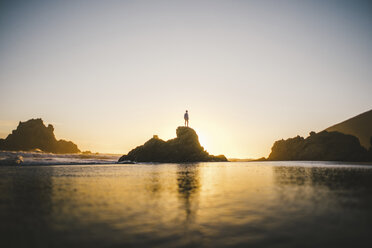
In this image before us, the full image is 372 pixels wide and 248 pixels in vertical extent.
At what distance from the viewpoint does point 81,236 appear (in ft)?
20.6

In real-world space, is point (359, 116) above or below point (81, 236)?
above

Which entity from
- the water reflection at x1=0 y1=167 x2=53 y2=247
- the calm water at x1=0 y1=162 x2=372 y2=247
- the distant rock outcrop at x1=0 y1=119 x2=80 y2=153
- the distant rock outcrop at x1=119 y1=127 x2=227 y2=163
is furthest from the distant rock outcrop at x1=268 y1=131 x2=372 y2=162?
the distant rock outcrop at x1=0 y1=119 x2=80 y2=153

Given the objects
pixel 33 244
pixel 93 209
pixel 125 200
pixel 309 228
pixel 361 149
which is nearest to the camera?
pixel 33 244

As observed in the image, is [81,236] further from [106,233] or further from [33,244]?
[33,244]

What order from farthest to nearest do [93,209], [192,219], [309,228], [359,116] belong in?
[359,116], [93,209], [192,219], [309,228]

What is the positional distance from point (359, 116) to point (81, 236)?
189870 mm

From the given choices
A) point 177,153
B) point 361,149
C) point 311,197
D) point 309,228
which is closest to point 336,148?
point 361,149

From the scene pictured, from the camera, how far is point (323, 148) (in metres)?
97.7

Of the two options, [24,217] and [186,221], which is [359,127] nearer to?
[186,221]

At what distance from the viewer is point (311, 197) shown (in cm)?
1182

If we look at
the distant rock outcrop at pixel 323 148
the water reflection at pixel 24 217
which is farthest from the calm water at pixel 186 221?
the distant rock outcrop at pixel 323 148

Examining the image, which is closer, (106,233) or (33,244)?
(33,244)

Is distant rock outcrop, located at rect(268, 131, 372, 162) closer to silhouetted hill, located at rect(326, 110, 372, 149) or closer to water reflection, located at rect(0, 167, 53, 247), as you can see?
silhouetted hill, located at rect(326, 110, 372, 149)

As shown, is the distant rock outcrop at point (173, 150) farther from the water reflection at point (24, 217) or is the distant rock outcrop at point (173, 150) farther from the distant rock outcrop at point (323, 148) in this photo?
the water reflection at point (24, 217)
